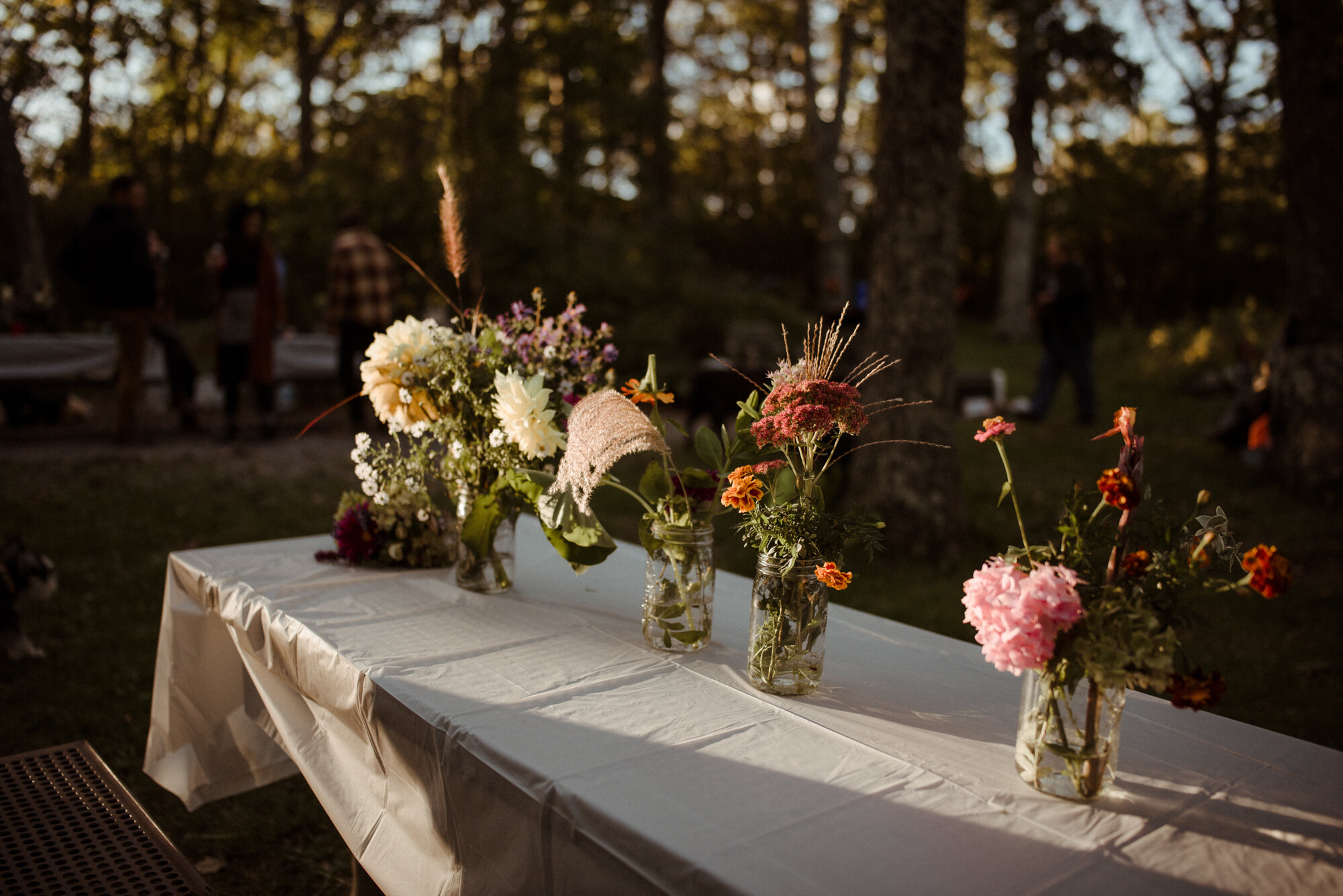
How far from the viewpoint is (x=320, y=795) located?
182cm

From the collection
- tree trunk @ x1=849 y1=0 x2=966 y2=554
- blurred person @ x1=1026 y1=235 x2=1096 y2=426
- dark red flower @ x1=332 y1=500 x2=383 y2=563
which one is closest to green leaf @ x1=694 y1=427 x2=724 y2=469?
dark red flower @ x1=332 y1=500 x2=383 y2=563

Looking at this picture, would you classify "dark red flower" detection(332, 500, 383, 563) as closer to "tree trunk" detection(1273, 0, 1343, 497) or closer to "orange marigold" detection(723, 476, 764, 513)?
"orange marigold" detection(723, 476, 764, 513)

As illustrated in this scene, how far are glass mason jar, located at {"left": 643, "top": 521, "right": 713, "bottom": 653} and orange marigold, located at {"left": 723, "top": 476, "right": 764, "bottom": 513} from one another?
0.65ft

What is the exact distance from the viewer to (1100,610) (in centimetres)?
124

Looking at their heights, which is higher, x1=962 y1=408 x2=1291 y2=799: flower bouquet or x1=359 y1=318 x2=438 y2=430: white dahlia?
x1=359 y1=318 x2=438 y2=430: white dahlia

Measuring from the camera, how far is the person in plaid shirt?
7.50 metres

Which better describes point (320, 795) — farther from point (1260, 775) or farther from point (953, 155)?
point (953, 155)

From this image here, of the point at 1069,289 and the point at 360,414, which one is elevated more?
the point at 1069,289

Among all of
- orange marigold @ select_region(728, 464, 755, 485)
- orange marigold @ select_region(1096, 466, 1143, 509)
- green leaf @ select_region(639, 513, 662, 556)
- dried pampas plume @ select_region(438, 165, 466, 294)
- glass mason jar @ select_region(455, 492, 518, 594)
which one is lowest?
glass mason jar @ select_region(455, 492, 518, 594)

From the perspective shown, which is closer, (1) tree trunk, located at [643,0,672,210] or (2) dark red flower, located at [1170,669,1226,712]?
(2) dark red flower, located at [1170,669,1226,712]

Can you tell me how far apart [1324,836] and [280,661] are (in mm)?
1894

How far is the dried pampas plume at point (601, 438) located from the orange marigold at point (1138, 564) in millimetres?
786

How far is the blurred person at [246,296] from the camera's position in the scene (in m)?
7.21

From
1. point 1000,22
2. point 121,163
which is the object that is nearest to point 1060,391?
point 1000,22
